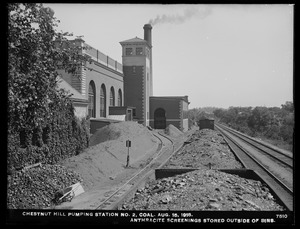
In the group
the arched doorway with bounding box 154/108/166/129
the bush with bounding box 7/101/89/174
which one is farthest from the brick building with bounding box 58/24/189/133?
the bush with bounding box 7/101/89/174

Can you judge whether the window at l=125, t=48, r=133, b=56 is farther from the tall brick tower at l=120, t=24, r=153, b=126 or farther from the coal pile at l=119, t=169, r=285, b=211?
the coal pile at l=119, t=169, r=285, b=211

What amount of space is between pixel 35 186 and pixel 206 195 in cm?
543

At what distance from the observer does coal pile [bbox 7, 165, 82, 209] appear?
7.10 m

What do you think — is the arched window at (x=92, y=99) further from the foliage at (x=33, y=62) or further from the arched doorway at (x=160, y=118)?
the foliage at (x=33, y=62)

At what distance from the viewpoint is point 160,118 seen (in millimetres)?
38781

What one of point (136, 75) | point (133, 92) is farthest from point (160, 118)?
point (136, 75)

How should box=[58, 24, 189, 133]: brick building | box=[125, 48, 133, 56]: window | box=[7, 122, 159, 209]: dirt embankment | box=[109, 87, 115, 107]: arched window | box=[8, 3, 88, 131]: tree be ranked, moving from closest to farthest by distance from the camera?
box=[8, 3, 88, 131]: tree → box=[7, 122, 159, 209]: dirt embankment → box=[58, 24, 189, 133]: brick building → box=[109, 87, 115, 107]: arched window → box=[125, 48, 133, 56]: window

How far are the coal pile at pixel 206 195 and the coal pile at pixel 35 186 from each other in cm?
270

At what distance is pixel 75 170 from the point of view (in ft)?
35.3

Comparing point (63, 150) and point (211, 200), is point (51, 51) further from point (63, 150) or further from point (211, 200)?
point (63, 150)

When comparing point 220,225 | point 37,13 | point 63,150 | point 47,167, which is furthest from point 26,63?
point 63,150

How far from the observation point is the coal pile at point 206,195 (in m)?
6.13

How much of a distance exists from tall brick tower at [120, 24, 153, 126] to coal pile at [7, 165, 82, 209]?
26.4 meters
